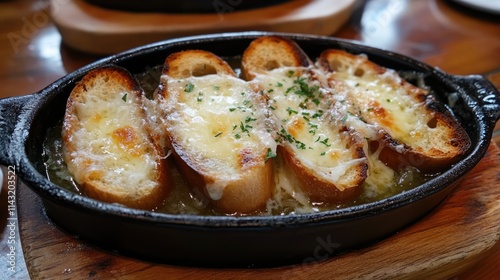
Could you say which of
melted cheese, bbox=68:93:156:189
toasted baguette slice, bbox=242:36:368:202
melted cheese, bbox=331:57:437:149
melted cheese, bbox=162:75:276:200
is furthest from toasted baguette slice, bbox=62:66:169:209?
melted cheese, bbox=331:57:437:149

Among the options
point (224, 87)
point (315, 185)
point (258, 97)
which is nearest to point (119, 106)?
point (224, 87)

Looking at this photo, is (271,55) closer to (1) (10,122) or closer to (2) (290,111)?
(2) (290,111)

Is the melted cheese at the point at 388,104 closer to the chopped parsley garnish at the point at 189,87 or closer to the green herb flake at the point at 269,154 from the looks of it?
the green herb flake at the point at 269,154

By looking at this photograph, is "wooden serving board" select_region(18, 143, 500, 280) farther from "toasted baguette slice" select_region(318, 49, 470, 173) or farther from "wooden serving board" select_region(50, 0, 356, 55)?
"wooden serving board" select_region(50, 0, 356, 55)

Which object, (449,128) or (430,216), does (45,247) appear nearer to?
(430,216)

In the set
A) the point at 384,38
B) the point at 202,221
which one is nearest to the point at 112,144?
the point at 202,221

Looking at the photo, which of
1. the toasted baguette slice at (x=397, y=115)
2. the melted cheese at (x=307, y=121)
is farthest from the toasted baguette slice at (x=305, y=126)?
the toasted baguette slice at (x=397, y=115)
